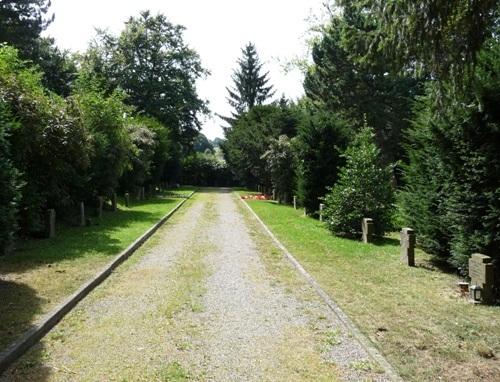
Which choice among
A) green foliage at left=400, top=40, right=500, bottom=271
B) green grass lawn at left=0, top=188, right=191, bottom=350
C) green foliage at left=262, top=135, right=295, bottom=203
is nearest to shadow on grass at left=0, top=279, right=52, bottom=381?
green grass lawn at left=0, top=188, right=191, bottom=350

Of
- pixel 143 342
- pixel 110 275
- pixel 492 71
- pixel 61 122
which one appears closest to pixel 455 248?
pixel 492 71

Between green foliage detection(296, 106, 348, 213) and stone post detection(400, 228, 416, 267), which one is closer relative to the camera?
stone post detection(400, 228, 416, 267)

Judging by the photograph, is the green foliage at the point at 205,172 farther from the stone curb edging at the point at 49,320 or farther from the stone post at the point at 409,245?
the stone post at the point at 409,245

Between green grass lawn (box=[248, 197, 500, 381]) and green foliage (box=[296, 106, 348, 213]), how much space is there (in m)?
7.42

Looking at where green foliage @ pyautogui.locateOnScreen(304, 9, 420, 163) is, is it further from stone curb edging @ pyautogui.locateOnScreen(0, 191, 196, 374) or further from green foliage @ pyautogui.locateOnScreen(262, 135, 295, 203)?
stone curb edging @ pyautogui.locateOnScreen(0, 191, 196, 374)

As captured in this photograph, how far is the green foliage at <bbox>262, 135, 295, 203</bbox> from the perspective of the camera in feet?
90.2

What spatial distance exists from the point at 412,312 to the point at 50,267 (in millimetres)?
6678

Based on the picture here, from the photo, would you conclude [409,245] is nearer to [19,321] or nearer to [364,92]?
[19,321]

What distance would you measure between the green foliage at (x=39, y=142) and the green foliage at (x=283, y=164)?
1364 centimetres

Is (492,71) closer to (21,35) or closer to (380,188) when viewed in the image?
(380,188)

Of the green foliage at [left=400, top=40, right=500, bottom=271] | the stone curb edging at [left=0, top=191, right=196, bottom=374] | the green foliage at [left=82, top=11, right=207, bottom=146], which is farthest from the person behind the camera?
the green foliage at [left=82, top=11, right=207, bottom=146]

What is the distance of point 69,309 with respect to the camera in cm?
680

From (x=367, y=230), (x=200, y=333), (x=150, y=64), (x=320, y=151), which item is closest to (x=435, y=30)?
(x=200, y=333)

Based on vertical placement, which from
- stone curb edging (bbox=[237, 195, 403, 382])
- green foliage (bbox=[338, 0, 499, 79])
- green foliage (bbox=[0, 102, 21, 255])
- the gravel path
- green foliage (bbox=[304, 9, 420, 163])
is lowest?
the gravel path
